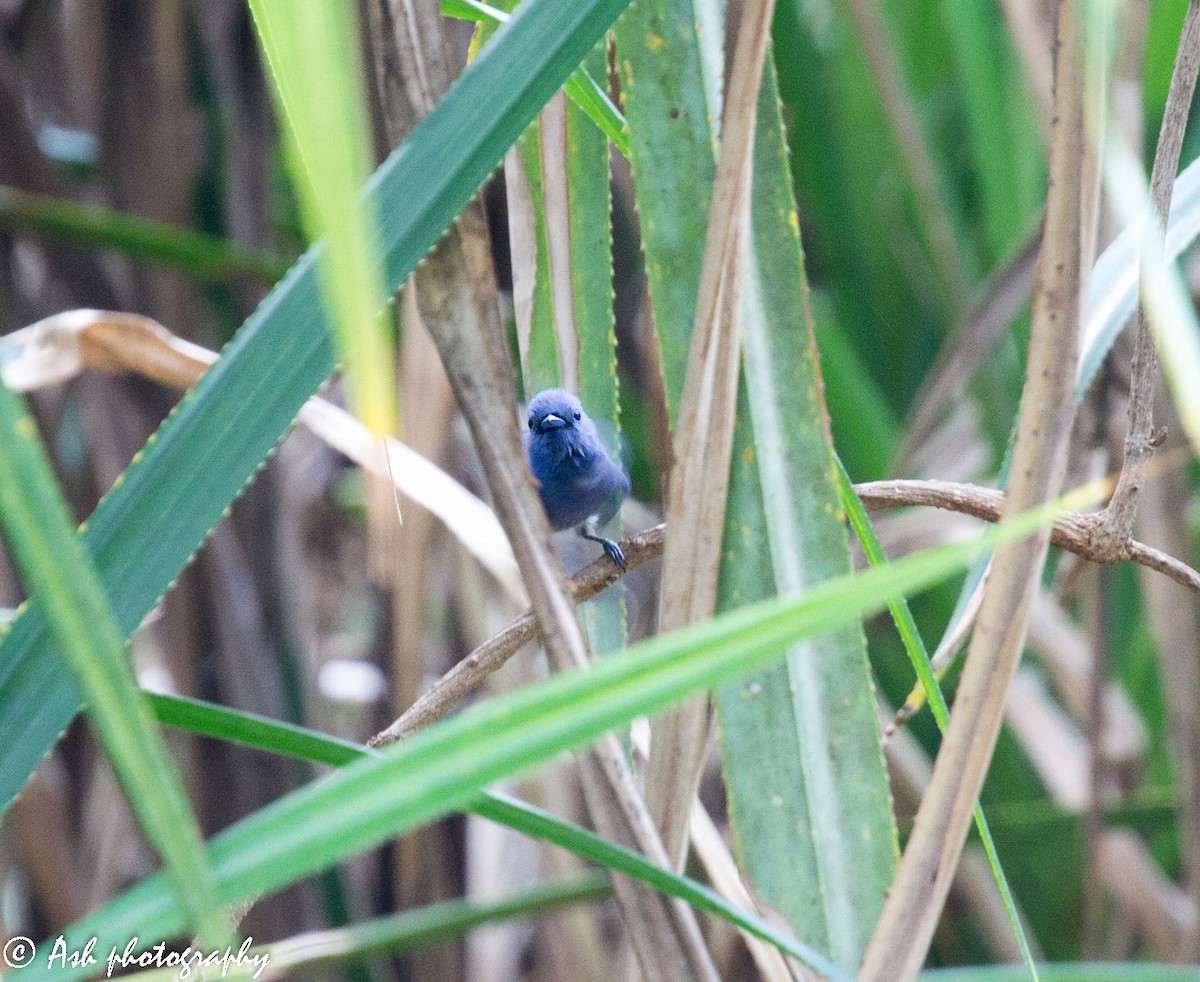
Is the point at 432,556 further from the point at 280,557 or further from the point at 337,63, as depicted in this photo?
the point at 337,63

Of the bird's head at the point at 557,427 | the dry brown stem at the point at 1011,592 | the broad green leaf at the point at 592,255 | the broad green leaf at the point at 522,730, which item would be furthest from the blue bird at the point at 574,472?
the broad green leaf at the point at 522,730

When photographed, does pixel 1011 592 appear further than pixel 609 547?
No

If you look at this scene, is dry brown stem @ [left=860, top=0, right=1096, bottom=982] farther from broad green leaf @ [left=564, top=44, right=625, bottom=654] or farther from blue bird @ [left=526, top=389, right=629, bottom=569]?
blue bird @ [left=526, top=389, right=629, bottom=569]

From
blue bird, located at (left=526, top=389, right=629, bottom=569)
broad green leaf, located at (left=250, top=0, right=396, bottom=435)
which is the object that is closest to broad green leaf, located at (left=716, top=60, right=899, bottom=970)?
broad green leaf, located at (left=250, top=0, right=396, bottom=435)

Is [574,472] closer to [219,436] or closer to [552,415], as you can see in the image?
[552,415]

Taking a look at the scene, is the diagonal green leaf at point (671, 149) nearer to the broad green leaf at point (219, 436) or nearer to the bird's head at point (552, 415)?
the broad green leaf at point (219, 436)

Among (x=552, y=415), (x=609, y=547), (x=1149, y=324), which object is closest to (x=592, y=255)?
(x=1149, y=324)
